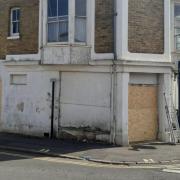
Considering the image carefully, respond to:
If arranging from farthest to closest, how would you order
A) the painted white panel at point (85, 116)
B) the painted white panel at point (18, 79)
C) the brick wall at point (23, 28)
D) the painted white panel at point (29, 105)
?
the painted white panel at point (18, 79) → the brick wall at point (23, 28) → the painted white panel at point (29, 105) → the painted white panel at point (85, 116)

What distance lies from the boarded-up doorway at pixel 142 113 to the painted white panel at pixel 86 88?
1.03 meters

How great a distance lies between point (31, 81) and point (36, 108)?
1.23 meters

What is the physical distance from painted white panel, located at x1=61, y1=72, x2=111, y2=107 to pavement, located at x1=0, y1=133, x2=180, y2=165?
67.4 inches

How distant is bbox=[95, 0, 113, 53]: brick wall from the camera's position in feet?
55.8

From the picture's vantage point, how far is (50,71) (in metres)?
18.4

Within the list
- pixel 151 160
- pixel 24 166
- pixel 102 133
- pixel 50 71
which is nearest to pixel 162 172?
pixel 151 160

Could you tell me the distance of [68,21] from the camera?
57.5 feet

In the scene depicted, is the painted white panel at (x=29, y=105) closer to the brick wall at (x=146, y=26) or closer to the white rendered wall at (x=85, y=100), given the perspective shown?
the white rendered wall at (x=85, y=100)

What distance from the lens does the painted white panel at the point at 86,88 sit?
1705 cm

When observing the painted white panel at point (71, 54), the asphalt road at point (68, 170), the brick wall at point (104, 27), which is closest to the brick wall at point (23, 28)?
the painted white panel at point (71, 54)

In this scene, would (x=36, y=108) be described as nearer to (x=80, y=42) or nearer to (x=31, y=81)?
(x=31, y=81)

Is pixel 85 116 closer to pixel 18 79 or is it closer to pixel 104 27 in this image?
pixel 104 27

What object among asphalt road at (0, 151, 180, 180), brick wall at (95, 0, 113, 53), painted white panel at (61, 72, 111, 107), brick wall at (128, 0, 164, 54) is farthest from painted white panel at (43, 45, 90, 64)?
asphalt road at (0, 151, 180, 180)

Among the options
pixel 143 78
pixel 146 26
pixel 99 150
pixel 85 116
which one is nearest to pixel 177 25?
pixel 146 26
